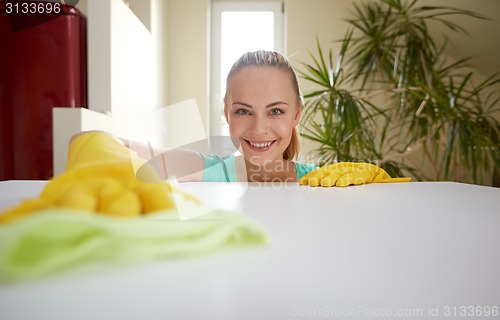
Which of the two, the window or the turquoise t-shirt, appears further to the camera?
the window

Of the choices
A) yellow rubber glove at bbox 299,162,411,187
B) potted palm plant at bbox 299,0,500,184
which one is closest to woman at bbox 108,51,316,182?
yellow rubber glove at bbox 299,162,411,187

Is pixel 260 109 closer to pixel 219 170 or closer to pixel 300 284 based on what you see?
pixel 219 170

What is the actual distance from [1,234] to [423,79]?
8.24ft

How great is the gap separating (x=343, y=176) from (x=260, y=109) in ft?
0.97

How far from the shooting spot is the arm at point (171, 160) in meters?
0.84

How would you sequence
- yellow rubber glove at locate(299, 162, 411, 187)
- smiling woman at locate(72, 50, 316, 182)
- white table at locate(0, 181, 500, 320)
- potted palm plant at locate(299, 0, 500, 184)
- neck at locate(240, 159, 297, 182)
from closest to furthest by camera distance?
white table at locate(0, 181, 500, 320) → yellow rubber glove at locate(299, 162, 411, 187) → smiling woman at locate(72, 50, 316, 182) → neck at locate(240, 159, 297, 182) → potted palm plant at locate(299, 0, 500, 184)

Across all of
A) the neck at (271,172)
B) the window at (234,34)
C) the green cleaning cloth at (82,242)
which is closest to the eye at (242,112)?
the neck at (271,172)

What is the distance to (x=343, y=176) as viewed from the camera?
0.81m

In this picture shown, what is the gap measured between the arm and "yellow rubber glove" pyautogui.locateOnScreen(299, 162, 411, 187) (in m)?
0.30

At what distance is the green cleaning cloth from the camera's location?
194 millimetres

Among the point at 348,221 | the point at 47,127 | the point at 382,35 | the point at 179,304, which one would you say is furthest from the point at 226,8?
the point at 179,304

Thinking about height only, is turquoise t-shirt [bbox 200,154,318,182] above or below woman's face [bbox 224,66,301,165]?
below
